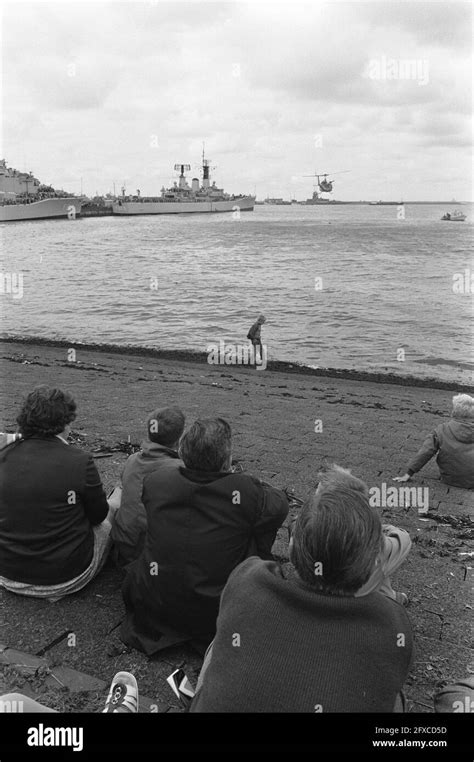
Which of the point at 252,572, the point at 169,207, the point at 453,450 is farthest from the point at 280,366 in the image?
the point at 169,207

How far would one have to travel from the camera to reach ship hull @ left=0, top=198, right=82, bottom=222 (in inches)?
3880

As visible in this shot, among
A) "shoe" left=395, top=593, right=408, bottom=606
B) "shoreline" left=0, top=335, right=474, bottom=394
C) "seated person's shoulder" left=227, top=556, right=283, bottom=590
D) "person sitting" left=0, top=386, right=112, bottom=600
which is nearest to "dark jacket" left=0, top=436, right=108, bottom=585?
"person sitting" left=0, top=386, right=112, bottom=600

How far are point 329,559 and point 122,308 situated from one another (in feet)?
85.5

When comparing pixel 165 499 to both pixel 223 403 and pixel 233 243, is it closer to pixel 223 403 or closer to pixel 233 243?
pixel 223 403

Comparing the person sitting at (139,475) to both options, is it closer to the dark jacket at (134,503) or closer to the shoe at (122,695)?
the dark jacket at (134,503)

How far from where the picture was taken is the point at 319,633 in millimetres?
1838

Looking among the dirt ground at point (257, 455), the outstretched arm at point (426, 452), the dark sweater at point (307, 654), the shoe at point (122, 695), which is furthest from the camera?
the outstretched arm at point (426, 452)

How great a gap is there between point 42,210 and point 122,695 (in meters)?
112

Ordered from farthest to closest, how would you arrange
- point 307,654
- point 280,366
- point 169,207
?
point 169,207 → point 280,366 → point 307,654

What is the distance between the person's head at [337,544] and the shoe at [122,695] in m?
1.07

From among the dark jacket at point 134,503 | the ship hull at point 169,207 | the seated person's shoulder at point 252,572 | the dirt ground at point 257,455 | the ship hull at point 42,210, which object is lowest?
the dirt ground at point 257,455

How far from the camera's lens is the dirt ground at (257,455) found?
3.00m

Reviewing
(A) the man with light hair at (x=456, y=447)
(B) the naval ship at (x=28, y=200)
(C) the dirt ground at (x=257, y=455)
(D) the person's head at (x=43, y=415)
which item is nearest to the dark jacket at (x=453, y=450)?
(A) the man with light hair at (x=456, y=447)

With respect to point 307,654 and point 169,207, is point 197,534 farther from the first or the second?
point 169,207
